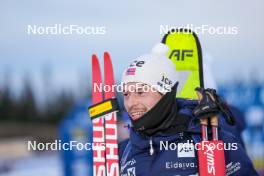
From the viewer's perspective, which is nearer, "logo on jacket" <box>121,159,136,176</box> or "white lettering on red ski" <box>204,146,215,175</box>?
"white lettering on red ski" <box>204,146,215,175</box>

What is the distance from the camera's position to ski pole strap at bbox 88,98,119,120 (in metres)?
2.66

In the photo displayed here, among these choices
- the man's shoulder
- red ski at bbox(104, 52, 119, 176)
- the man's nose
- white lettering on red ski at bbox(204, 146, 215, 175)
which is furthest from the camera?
the man's shoulder

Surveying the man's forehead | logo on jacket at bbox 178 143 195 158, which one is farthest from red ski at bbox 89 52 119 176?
logo on jacket at bbox 178 143 195 158

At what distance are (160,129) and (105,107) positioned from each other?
28 cm

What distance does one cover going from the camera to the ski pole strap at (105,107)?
266 cm

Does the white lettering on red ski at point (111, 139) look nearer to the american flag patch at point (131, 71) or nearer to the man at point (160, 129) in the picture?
the man at point (160, 129)

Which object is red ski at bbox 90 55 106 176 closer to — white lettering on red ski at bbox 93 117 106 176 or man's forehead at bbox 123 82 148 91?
white lettering on red ski at bbox 93 117 106 176

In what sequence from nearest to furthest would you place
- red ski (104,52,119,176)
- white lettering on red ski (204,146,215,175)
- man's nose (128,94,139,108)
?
white lettering on red ski (204,146,215,175) → man's nose (128,94,139,108) → red ski (104,52,119,176)

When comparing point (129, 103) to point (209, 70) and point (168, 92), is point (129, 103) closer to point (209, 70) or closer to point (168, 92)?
point (168, 92)

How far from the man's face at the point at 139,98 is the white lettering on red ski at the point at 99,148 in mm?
194

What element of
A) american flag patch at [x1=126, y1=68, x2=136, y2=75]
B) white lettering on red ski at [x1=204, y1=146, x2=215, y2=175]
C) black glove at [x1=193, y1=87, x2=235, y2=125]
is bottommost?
white lettering on red ski at [x1=204, y1=146, x2=215, y2=175]

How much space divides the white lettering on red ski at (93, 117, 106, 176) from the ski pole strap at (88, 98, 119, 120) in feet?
0.09

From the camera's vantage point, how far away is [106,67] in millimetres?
→ 2734

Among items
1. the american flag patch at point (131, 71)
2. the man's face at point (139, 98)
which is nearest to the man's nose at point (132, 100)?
the man's face at point (139, 98)
